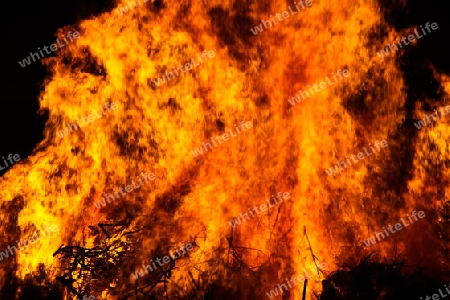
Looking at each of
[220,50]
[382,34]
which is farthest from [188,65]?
[382,34]

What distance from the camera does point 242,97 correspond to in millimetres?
6656

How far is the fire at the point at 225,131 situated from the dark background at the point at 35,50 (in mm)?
285

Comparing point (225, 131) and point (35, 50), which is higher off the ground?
point (35, 50)

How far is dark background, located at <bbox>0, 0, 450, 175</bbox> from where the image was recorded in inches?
262

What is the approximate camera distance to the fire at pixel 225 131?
638 cm

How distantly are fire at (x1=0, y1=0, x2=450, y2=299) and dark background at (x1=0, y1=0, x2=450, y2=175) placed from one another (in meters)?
0.28

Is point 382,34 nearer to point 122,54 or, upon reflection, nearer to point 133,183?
point 122,54

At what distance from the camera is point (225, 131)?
6.71m

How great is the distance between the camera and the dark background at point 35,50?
21.8 feet

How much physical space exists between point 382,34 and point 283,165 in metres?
2.75

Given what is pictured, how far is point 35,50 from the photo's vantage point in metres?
6.74

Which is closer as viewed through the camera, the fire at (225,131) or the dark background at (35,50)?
the fire at (225,131)

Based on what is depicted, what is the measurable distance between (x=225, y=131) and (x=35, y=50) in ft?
11.6

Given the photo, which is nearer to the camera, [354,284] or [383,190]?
[354,284]
